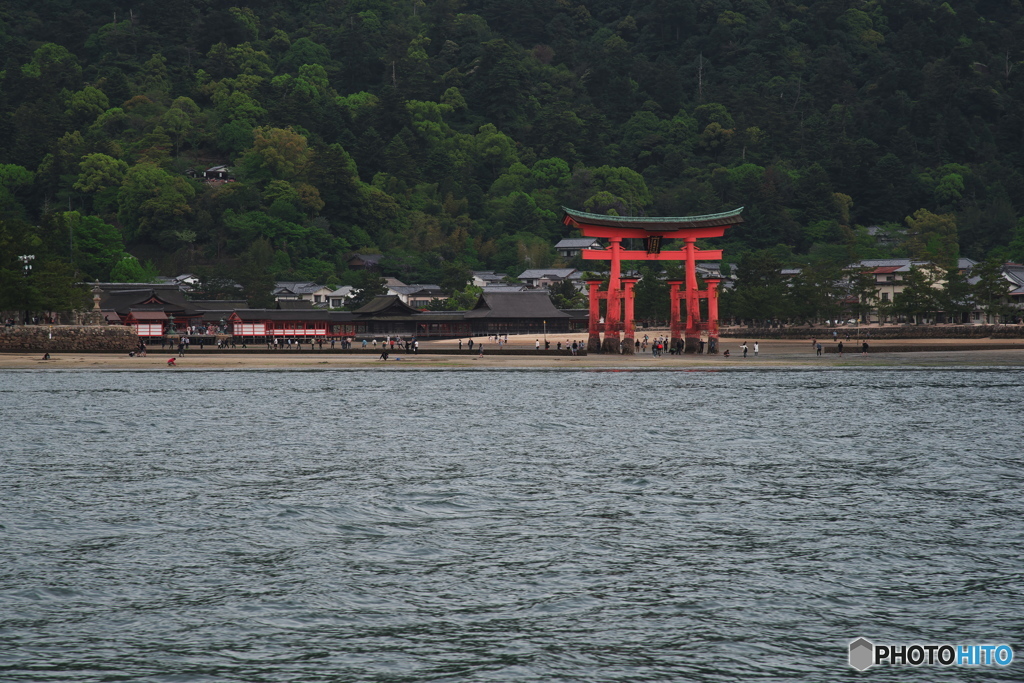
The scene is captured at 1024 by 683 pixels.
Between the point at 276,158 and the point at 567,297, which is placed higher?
the point at 276,158

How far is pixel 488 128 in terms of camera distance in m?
149

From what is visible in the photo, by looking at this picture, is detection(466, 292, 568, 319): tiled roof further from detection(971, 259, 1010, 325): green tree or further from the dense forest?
detection(971, 259, 1010, 325): green tree

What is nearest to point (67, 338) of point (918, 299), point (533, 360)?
point (533, 360)

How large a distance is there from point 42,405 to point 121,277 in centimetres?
6673

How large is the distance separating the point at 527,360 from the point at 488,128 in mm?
99657

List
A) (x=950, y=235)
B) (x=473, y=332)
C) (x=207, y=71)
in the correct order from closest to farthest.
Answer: (x=473, y=332) → (x=950, y=235) → (x=207, y=71)

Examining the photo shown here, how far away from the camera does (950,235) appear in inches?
4678

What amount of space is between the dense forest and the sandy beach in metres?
40.1

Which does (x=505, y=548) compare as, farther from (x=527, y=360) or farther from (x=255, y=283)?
(x=255, y=283)

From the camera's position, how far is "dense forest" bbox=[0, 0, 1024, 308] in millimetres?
119875

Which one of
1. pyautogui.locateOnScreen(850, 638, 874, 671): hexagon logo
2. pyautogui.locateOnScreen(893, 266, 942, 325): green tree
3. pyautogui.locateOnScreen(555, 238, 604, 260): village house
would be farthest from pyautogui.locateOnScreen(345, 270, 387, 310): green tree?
pyautogui.locateOnScreen(850, 638, 874, 671): hexagon logo

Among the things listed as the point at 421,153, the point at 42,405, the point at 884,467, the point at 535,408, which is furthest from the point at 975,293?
the point at 421,153

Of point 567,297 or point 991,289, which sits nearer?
point 991,289

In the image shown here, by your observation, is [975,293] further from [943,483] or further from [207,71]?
[207,71]
